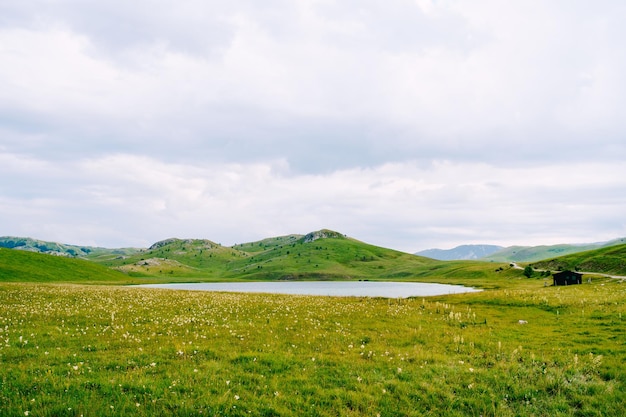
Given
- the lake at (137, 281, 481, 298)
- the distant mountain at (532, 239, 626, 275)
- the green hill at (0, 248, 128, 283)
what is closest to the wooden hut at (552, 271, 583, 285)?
the lake at (137, 281, 481, 298)

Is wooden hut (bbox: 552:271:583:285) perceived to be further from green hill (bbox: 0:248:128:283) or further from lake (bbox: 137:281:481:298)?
green hill (bbox: 0:248:128:283)

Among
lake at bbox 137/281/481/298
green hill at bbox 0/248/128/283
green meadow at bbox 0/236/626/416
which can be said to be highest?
green meadow at bbox 0/236/626/416

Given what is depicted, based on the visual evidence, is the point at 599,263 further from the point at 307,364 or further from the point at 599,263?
the point at 307,364

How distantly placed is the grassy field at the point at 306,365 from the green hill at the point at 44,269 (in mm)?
111513

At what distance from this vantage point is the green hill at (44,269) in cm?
11006

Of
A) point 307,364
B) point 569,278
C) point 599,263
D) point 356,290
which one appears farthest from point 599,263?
point 307,364

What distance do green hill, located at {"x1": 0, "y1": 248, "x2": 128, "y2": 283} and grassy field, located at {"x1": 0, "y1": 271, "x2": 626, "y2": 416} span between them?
11151 cm

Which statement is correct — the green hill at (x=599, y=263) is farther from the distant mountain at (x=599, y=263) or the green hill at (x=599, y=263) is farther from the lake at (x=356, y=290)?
the lake at (x=356, y=290)

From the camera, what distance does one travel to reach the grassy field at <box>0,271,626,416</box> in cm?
1010

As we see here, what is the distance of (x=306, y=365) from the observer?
44.3 ft

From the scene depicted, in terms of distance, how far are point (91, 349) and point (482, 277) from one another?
188969 mm

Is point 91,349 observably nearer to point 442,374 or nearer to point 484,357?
point 442,374

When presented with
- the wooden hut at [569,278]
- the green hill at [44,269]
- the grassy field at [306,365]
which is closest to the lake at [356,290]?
the wooden hut at [569,278]

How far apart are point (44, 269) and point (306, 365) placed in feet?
501
